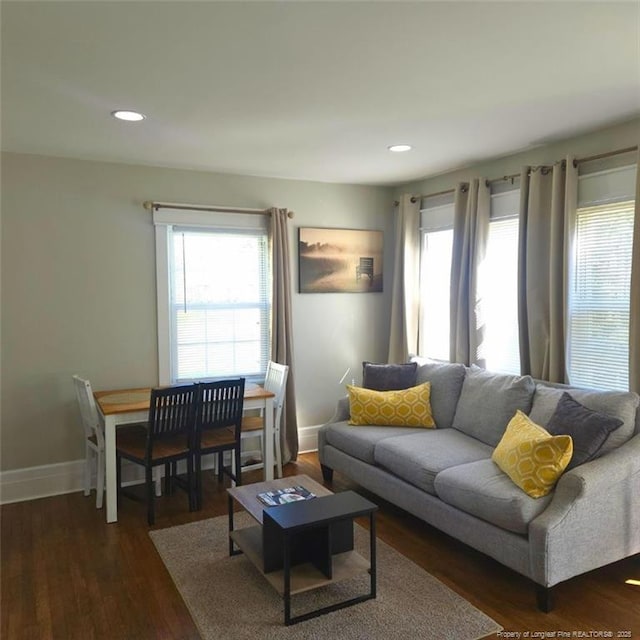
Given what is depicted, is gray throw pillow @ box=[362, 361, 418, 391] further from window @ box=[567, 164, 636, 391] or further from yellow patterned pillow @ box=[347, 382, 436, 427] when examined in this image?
window @ box=[567, 164, 636, 391]

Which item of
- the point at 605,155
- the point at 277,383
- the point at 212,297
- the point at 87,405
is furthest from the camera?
the point at 212,297

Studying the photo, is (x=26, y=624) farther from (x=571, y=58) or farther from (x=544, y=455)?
(x=571, y=58)

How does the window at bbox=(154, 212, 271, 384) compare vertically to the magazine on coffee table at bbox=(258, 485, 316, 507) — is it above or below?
above

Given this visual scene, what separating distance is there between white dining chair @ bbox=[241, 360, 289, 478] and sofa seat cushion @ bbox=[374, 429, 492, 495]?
102 cm

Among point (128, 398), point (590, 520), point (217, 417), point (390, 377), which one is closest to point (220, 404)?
point (217, 417)

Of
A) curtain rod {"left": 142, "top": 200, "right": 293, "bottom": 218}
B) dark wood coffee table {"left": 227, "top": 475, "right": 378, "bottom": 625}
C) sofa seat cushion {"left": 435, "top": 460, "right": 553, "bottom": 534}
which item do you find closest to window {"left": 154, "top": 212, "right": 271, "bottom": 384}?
curtain rod {"left": 142, "top": 200, "right": 293, "bottom": 218}

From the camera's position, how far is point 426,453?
335 centimetres

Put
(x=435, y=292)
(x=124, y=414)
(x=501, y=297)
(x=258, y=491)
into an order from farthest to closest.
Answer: (x=435, y=292)
(x=501, y=297)
(x=124, y=414)
(x=258, y=491)

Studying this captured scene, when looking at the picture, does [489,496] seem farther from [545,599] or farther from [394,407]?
[394,407]

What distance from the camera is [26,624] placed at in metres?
2.48

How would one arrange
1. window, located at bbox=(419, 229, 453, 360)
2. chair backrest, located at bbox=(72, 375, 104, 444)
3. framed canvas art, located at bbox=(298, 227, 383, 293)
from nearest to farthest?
chair backrest, located at bbox=(72, 375, 104, 444)
window, located at bbox=(419, 229, 453, 360)
framed canvas art, located at bbox=(298, 227, 383, 293)

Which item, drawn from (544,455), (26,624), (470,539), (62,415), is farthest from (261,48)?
(62,415)

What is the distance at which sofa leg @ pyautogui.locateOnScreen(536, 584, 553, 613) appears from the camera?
2.50 metres

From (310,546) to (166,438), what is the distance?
1.56 metres
